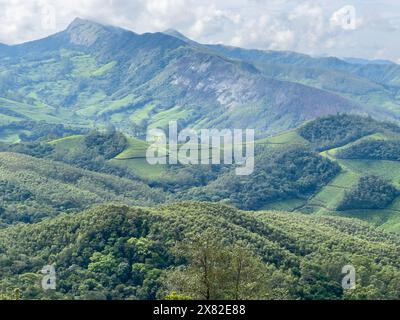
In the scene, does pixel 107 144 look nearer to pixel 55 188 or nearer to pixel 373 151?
pixel 55 188

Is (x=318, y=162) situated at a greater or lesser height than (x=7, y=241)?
greater

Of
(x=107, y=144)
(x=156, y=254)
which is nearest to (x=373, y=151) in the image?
(x=107, y=144)

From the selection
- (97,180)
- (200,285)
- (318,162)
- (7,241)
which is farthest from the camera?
(318,162)

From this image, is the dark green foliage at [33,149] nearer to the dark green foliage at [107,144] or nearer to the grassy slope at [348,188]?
the dark green foliage at [107,144]

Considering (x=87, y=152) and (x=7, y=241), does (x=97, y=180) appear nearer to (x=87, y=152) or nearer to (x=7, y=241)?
(x=87, y=152)

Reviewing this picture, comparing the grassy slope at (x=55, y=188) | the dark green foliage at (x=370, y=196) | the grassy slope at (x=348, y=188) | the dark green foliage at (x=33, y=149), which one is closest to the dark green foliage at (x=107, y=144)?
the dark green foliage at (x=33, y=149)
